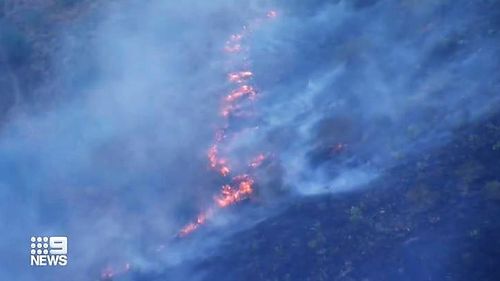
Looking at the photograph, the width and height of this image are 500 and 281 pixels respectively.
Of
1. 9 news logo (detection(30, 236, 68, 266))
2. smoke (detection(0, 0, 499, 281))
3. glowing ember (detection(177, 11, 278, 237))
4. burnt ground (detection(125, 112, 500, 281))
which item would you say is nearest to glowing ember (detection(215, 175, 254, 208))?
glowing ember (detection(177, 11, 278, 237))

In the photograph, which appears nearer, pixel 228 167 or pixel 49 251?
pixel 49 251

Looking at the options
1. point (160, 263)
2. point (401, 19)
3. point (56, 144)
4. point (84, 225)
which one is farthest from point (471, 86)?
point (56, 144)

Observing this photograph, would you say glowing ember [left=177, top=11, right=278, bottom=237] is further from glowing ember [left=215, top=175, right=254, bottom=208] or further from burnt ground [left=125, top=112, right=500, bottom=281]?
burnt ground [left=125, top=112, right=500, bottom=281]

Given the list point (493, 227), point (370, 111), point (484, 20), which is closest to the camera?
point (493, 227)

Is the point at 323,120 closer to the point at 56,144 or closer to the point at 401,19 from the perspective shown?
the point at 401,19

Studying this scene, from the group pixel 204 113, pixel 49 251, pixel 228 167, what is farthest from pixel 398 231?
pixel 49 251

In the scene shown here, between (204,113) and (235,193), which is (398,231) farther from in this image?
(204,113)
